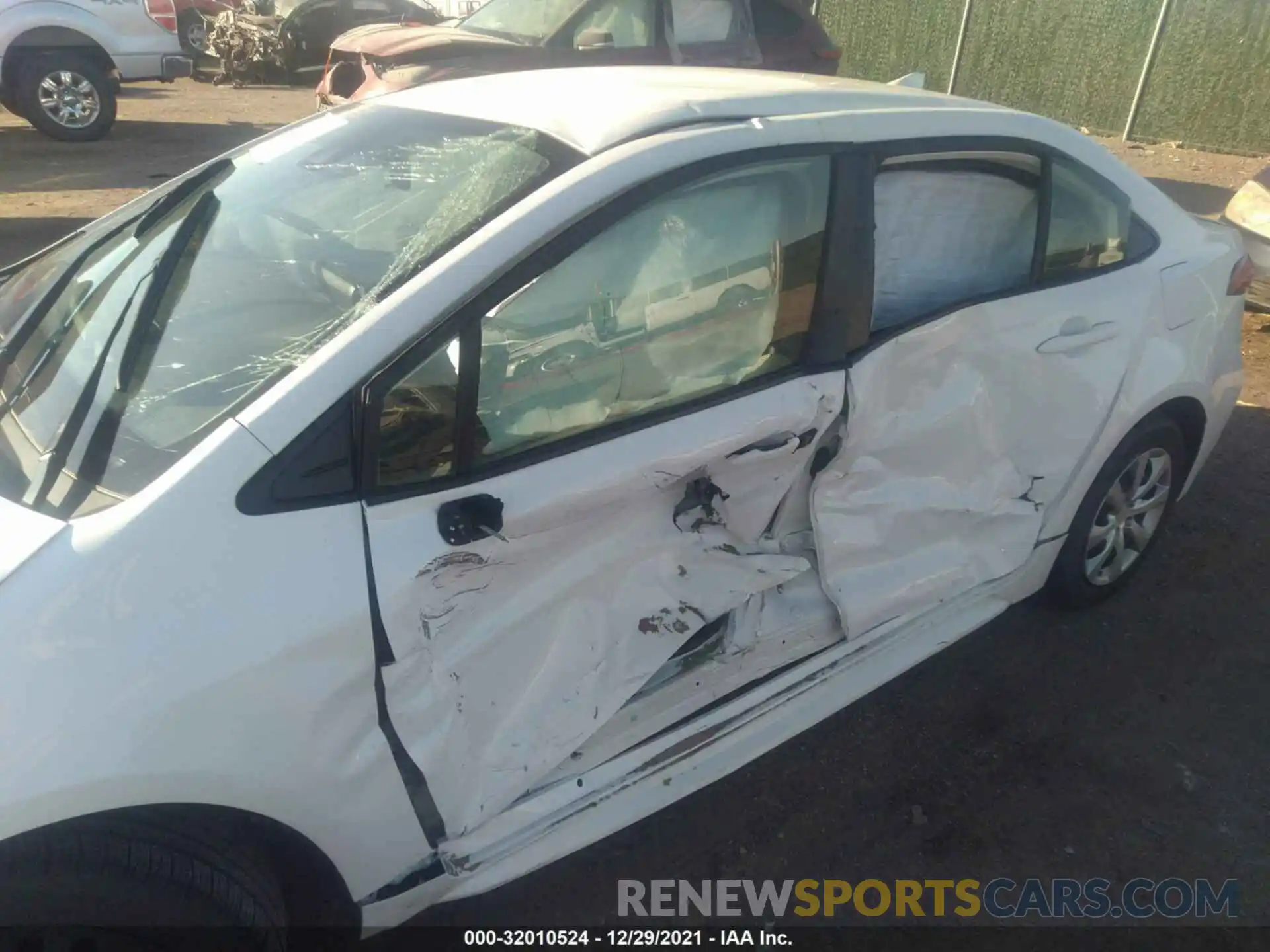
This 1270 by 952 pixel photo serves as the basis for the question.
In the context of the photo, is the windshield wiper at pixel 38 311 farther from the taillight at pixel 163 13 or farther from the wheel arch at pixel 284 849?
the taillight at pixel 163 13

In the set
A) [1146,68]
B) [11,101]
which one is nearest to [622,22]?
[11,101]

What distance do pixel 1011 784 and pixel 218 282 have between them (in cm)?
246

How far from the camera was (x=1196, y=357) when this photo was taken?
304 centimetres

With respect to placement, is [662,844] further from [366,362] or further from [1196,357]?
[1196,357]

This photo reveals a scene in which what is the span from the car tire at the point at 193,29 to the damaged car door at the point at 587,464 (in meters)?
17.9

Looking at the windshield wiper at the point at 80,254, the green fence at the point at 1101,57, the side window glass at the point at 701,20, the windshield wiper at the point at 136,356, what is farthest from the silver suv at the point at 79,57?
the green fence at the point at 1101,57

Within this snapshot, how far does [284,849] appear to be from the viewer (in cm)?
170

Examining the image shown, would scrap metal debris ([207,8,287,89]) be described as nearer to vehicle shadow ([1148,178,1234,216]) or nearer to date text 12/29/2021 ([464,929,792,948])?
vehicle shadow ([1148,178,1234,216])

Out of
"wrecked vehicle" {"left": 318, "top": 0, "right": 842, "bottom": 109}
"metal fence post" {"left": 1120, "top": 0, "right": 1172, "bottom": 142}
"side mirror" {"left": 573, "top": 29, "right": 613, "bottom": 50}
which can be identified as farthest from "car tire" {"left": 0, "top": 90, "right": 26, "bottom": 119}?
"metal fence post" {"left": 1120, "top": 0, "right": 1172, "bottom": 142}

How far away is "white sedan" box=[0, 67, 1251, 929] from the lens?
152 cm

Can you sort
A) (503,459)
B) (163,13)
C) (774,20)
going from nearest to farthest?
(503,459) < (774,20) < (163,13)

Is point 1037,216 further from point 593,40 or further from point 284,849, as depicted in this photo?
point 593,40

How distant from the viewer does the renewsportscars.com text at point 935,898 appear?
2324 mm

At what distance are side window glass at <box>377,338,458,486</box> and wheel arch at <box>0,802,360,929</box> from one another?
2.05 ft
